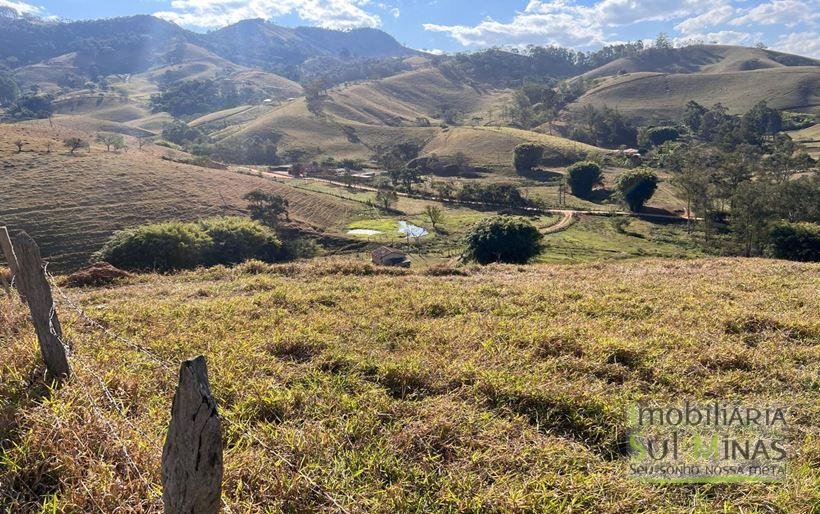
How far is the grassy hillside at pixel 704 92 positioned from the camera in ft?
447

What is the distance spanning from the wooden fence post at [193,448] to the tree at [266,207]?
183ft

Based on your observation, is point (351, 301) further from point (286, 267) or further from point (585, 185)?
point (585, 185)

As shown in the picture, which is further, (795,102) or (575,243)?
(795,102)

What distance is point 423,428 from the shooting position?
4.69 metres

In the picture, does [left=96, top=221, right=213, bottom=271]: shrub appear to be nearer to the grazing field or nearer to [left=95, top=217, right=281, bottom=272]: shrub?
[left=95, top=217, right=281, bottom=272]: shrub

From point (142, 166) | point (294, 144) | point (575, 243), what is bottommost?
point (575, 243)

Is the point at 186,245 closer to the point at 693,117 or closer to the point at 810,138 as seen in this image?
the point at 810,138

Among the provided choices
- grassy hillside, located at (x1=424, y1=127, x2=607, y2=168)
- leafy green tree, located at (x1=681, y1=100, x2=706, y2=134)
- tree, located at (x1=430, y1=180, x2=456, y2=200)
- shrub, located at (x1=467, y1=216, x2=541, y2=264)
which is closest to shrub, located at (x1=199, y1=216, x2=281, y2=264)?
shrub, located at (x1=467, y1=216, x2=541, y2=264)

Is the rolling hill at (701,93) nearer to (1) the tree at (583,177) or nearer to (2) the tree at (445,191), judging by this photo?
(1) the tree at (583,177)

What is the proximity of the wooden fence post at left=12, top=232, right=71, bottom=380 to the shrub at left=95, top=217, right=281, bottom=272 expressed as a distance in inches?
1109

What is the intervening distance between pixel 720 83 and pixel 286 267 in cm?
18357

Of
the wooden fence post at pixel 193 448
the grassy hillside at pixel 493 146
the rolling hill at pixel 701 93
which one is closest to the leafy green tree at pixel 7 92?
the grassy hillside at pixel 493 146

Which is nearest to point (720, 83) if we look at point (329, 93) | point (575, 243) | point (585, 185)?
point (585, 185)

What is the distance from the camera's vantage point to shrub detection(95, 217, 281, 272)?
34000 mm
